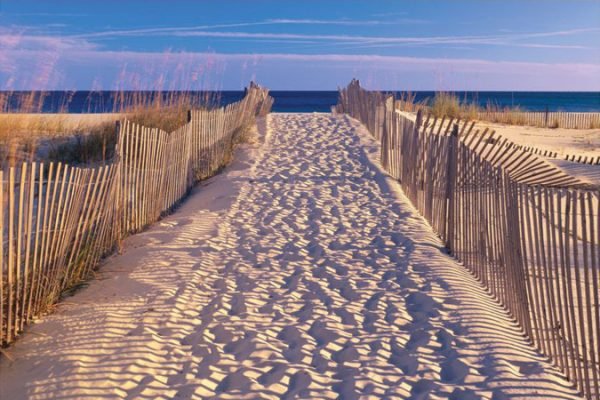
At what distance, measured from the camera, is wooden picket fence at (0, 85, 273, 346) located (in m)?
4.61

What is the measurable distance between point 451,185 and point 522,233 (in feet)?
7.99

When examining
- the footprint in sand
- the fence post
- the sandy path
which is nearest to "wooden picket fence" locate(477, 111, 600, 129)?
the fence post

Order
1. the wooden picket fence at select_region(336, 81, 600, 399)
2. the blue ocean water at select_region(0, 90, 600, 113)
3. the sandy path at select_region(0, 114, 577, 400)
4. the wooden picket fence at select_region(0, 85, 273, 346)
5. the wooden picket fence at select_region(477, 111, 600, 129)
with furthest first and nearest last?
the wooden picket fence at select_region(477, 111, 600, 129) < the blue ocean water at select_region(0, 90, 600, 113) < the wooden picket fence at select_region(0, 85, 273, 346) < the sandy path at select_region(0, 114, 577, 400) < the wooden picket fence at select_region(336, 81, 600, 399)

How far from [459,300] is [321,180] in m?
6.16

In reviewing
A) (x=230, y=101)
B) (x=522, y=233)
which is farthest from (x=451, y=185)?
(x=230, y=101)

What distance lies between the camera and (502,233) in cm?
Answer: 556

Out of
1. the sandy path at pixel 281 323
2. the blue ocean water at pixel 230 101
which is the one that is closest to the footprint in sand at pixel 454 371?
the sandy path at pixel 281 323

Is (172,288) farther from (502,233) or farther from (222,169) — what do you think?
(222,169)

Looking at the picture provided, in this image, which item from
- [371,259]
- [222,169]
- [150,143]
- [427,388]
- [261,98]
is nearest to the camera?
[427,388]

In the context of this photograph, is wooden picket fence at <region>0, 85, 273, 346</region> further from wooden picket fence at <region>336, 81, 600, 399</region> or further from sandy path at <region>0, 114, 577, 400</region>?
wooden picket fence at <region>336, 81, 600, 399</region>

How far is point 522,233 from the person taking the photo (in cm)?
499

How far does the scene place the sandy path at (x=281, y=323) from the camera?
4.21m

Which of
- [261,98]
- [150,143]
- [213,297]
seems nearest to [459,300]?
[213,297]

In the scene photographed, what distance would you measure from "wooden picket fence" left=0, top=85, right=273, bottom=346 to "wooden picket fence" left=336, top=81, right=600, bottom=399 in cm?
333
